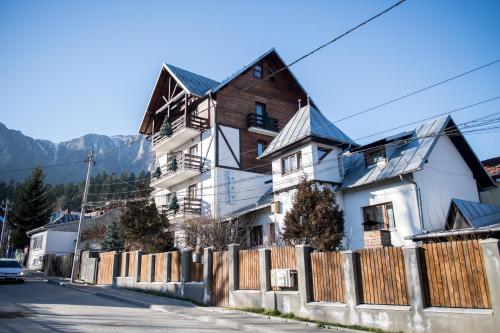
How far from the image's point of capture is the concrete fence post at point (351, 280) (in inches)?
420

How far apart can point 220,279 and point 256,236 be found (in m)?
10.0

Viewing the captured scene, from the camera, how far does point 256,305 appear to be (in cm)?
1367

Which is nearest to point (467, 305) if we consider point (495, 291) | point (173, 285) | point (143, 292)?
point (495, 291)

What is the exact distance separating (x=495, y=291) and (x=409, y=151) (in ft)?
39.7

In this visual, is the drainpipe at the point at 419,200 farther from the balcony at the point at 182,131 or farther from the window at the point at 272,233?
the balcony at the point at 182,131

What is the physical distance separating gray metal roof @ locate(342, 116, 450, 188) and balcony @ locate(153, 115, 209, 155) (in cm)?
1188

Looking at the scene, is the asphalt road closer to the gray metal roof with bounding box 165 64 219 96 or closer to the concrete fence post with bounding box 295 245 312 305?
the concrete fence post with bounding box 295 245 312 305

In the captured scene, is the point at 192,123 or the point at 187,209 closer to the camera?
the point at 187,209

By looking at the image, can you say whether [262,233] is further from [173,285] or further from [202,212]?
[173,285]

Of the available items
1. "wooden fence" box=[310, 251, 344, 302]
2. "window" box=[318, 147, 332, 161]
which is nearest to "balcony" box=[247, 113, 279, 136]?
"window" box=[318, 147, 332, 161]

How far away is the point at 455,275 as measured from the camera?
898 centimetres

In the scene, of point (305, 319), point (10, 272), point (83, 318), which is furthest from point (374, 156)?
point (10, 272)

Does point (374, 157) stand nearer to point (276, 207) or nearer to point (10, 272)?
point (276, 207)

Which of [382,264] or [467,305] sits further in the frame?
[382,264]
